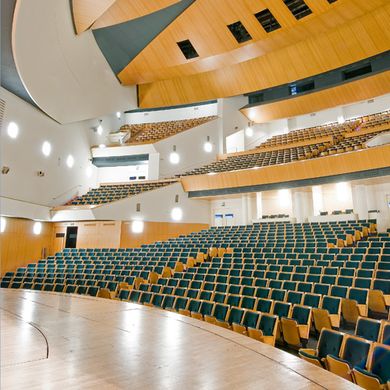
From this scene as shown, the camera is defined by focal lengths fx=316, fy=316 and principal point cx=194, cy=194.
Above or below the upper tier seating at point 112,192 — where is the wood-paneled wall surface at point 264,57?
above

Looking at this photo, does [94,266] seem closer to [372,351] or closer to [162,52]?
[372,351]

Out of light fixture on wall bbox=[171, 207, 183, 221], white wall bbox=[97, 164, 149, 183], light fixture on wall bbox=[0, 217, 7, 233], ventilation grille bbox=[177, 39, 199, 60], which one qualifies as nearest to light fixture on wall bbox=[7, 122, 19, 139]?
light fixture on wall bbox=[0, 217, 7, 233]

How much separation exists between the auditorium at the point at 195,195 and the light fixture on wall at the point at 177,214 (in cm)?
5

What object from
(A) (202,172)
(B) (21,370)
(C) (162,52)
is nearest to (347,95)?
(A) (202,172)

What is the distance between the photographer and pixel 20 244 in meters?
8.05

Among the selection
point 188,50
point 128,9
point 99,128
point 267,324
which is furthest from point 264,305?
point 99,128

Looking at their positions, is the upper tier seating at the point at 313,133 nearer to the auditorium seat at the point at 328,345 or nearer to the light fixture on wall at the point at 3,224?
the light fixture on wall at the point at 3,224

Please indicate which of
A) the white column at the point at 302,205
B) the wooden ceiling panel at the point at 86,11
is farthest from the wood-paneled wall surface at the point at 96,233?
the wooden ceiling panel at the point at 86,11

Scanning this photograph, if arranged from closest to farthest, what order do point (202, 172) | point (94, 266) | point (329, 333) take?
point (329, 333)
point (94, 266)
point (202, 172)

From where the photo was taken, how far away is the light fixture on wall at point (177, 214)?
1007cm

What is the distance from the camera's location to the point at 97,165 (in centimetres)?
1142

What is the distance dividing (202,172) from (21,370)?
29.7ft

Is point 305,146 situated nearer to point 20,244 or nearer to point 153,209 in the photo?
point 153,209

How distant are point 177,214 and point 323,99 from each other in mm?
6580
